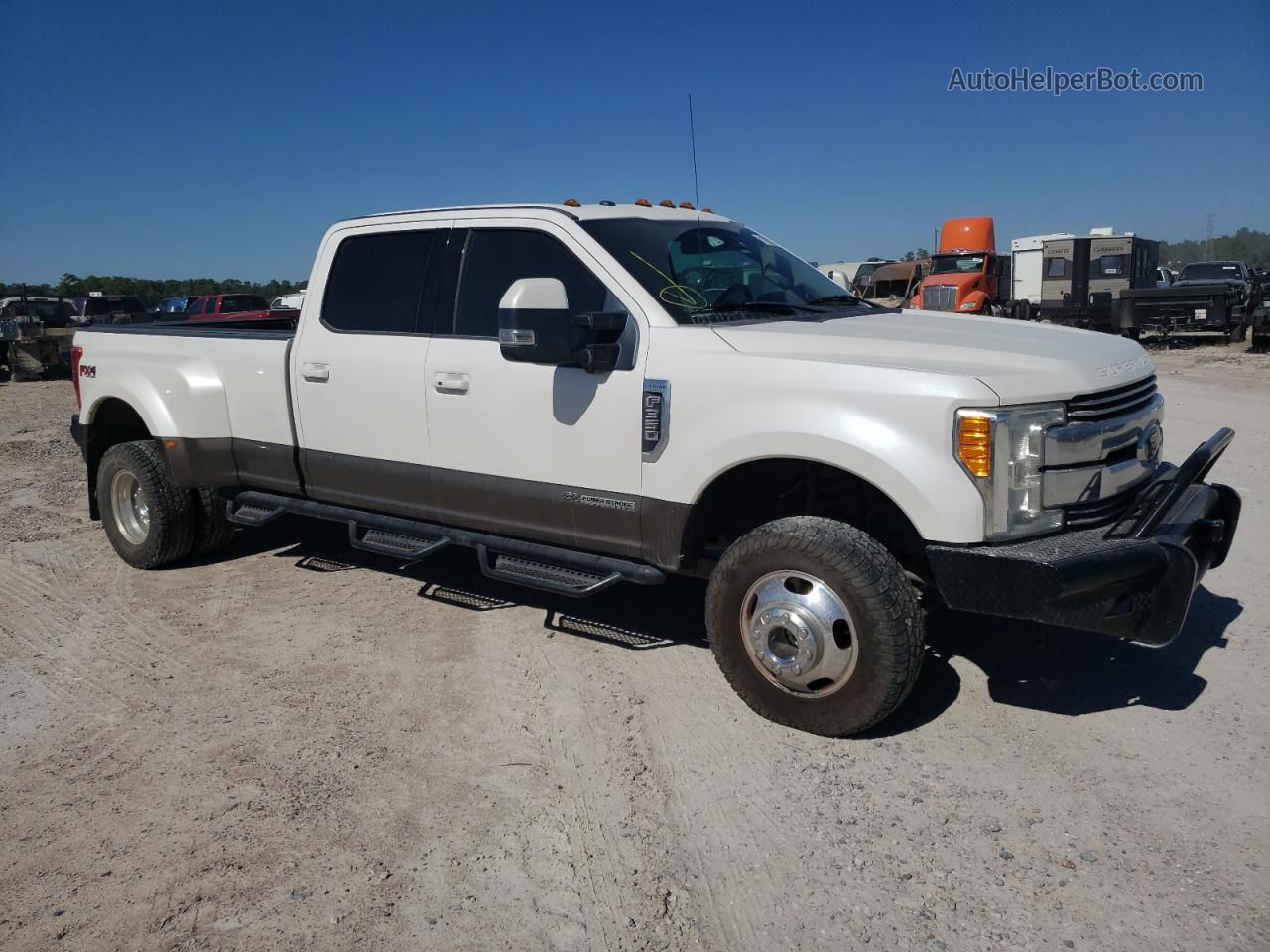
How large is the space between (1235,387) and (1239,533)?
9.57 metres

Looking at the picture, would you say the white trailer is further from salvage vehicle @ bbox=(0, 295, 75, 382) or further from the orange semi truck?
salvage vehicle @ bbox=(0, 295, 75, 382)

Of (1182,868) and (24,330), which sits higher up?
(24,330)

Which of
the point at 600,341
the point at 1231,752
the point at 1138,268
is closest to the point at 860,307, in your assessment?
the point at 600,341

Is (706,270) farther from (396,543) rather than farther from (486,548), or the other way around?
(396,543)

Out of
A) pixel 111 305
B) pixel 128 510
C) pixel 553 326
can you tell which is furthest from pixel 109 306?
pixel 553 326

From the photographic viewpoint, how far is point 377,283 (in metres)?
5.23

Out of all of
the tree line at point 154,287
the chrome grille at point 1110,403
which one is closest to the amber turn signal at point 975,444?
the chrome grille at point 1110,403

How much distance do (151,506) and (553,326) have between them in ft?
11.4

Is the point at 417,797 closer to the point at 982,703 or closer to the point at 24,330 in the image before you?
the point at 982,703

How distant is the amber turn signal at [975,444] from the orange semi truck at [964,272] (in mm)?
20636

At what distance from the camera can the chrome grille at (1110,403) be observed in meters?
3.52

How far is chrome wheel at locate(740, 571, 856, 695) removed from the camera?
371 centimetres

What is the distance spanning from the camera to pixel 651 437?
412 centimetres

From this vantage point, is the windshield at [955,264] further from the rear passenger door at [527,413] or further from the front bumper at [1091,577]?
the front bumper at [1091,577]
